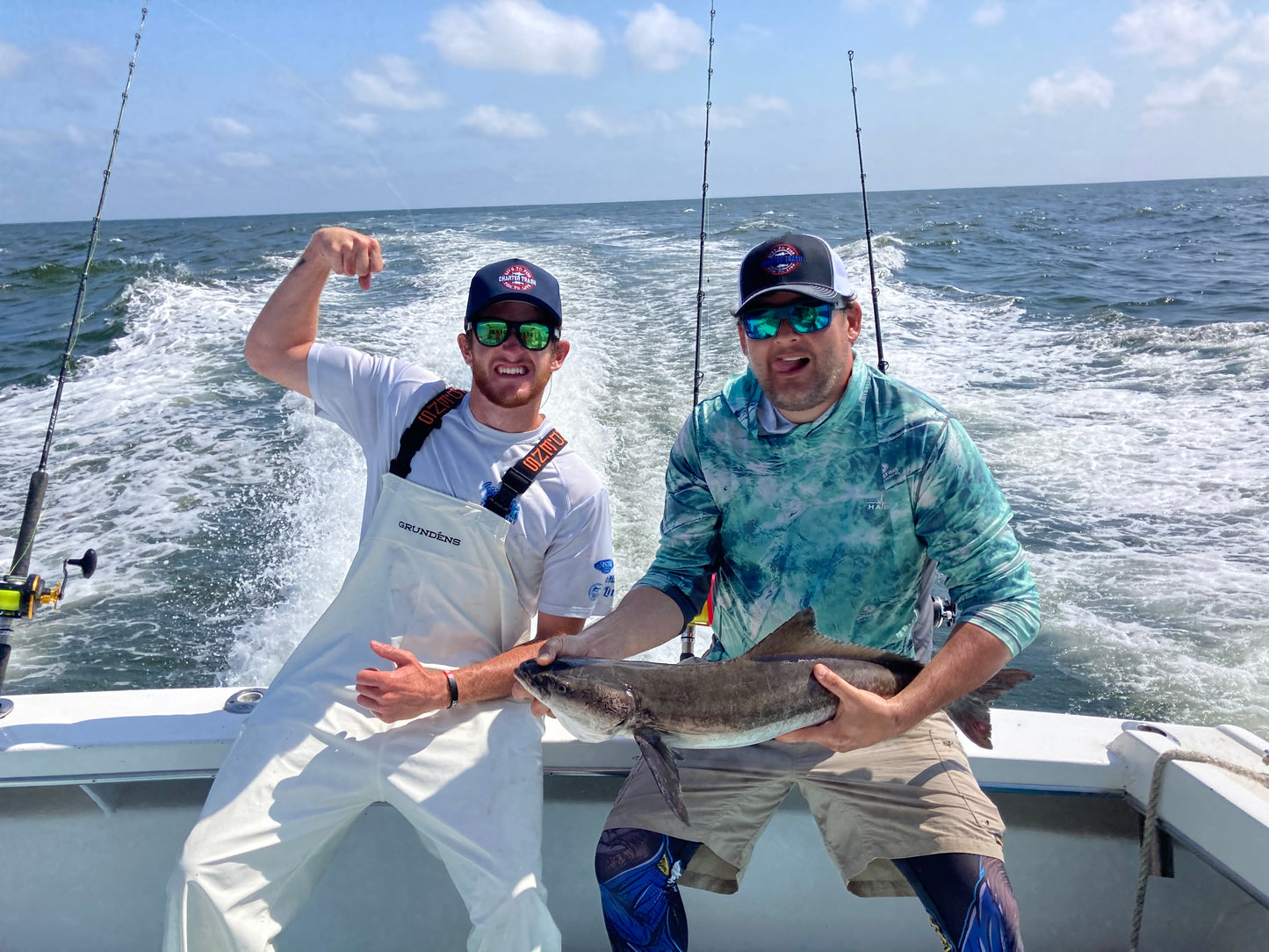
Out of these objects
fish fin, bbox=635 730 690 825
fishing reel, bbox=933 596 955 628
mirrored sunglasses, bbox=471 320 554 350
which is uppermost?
mirrored sunglasses, bbox=471 320 554 350

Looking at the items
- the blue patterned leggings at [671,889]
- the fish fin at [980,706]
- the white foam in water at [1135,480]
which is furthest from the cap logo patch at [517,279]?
the white foam in water at [1135,480]

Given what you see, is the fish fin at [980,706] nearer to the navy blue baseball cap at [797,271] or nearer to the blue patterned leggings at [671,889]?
the blue patterned leggings at [671,889]

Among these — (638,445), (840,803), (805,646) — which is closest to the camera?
(805,646)

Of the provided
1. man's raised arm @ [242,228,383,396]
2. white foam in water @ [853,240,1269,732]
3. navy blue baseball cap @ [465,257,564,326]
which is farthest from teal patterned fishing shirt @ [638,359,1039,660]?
white foam in water @ [853,240,1269,732]

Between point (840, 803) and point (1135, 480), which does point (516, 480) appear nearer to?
point (840, 803)

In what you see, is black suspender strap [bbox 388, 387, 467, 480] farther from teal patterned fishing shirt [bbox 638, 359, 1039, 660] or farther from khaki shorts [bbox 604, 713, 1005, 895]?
khaki shorts [bbox 604, 713, 1005, 895]

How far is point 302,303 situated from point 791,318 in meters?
1.47

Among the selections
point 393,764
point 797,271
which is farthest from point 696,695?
point 797,271

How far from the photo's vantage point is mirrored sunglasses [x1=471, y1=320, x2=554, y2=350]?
2.62 meters

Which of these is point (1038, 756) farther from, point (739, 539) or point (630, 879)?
point (630, 879)

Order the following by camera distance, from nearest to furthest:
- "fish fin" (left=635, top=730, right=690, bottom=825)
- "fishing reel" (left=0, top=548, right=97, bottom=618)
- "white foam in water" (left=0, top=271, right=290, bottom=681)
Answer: "fish fin" (left=635, top=730, right=690, bottom=825) < "fishing reel" (left=0, top=548, right=97, bottom=618) < "white foam in water" (left=0, top=271, right=290, bottom=681)

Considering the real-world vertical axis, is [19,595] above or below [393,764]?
above

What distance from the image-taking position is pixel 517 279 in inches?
104

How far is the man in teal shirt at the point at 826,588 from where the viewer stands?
2.04 m
